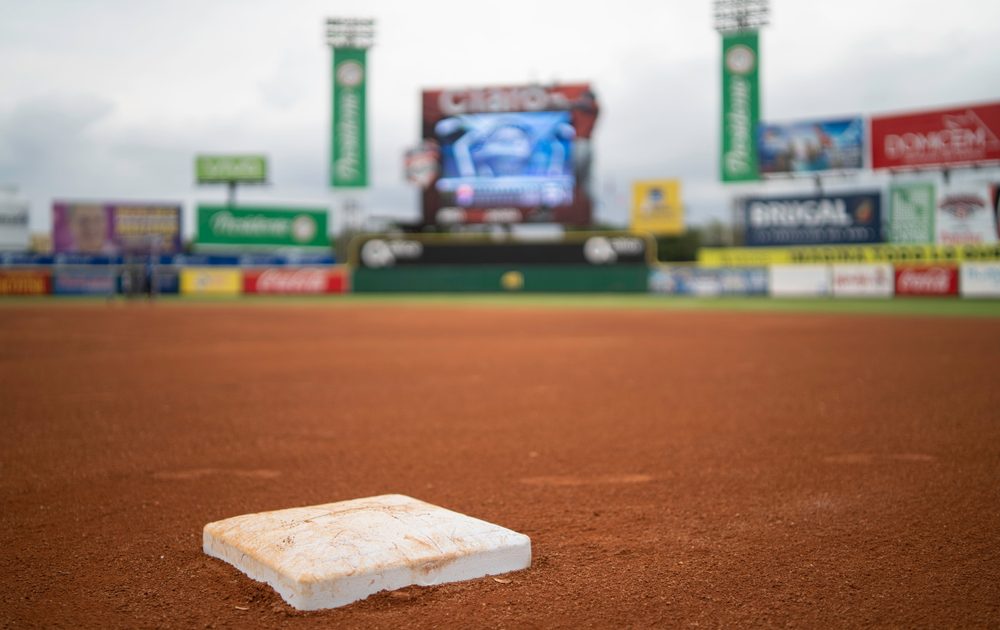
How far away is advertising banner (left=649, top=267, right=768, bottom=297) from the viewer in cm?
3259

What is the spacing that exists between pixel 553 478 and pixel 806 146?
36.0 m

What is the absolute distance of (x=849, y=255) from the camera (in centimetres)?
3141

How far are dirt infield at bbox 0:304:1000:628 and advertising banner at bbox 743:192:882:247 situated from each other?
26850 mm

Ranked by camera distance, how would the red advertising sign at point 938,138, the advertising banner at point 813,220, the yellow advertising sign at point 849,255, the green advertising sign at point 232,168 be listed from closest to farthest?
the yellow advertising sign at point 849,255, the red advertising sign at point 938,138, the advertising banner at point 813,220, the green advertising sign at point 232,168

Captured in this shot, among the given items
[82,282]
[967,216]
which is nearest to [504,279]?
[967,216]

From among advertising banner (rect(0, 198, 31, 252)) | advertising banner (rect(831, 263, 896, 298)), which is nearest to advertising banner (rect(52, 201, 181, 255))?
advertising banner (rect(0, 198, 31, 252))

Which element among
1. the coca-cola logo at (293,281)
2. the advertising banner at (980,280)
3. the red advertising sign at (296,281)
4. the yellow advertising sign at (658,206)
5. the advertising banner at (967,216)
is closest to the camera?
the advertising banner at (980,280)

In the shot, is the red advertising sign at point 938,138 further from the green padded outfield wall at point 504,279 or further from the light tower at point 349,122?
the light tower at point 349,122

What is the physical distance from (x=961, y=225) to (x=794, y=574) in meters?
35.0

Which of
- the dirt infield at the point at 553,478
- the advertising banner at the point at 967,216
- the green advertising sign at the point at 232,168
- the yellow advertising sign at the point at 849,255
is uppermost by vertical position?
the green advertising sign at the point at 232,168

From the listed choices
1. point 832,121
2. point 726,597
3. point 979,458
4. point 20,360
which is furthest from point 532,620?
point 832,121

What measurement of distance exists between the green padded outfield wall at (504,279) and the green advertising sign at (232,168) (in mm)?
20559

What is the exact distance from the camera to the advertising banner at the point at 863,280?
29.4 m

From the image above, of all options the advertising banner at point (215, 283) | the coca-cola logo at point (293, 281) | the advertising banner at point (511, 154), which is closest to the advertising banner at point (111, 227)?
the advertising banner at point (215, 283)
